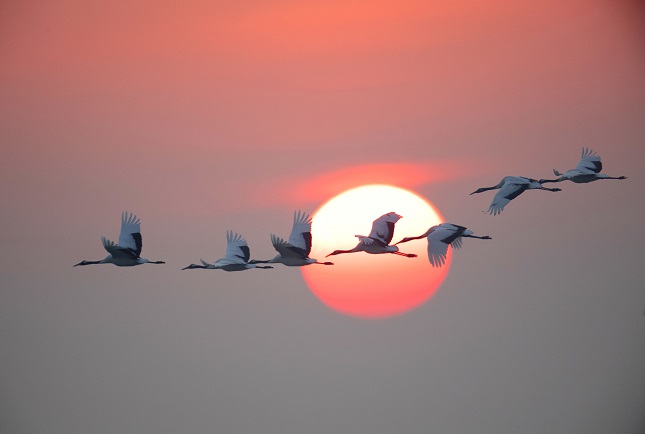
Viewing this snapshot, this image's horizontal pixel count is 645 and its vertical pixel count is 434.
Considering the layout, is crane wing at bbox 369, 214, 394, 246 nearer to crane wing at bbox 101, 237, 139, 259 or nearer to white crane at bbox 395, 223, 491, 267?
white crane at bbox 395, 223, 491, 267

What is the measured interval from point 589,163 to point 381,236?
9.78 m

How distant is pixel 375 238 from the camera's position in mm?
48375

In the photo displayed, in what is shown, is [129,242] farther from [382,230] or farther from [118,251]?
[382,230]

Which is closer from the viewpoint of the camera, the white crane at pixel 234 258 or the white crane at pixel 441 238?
the white crane at pixel 441 238

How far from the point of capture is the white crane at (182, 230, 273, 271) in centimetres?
5266

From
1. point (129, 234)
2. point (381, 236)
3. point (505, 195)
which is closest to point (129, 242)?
point (129, 234)

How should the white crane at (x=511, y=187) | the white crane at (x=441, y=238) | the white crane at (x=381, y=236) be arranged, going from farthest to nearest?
the white crane at (x=511, y=187)
the white crane at (x=381, y=236)
the white crane at (x=441, y=238)

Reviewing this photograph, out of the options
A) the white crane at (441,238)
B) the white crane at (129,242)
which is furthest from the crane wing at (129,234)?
the white crane at (441,238)

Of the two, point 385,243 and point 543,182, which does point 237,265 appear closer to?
point 385,243

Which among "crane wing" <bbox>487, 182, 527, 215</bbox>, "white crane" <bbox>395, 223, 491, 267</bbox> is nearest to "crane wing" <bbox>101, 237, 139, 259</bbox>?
"white crane" <bbox>395, 223, 491, 267</bbox>

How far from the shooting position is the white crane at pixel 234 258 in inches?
2073

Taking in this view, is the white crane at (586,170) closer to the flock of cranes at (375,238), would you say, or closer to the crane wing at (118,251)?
the flock of cranes at (375,238)

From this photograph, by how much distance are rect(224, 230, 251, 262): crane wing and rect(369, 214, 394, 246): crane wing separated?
24.6 feet

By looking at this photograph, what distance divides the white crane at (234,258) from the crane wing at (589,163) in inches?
566
